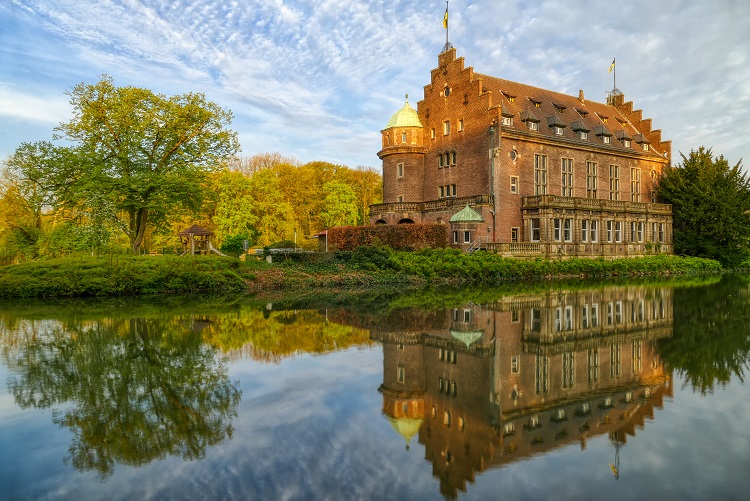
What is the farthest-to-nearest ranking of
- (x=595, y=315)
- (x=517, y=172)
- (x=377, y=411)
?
(x=517, y=172), (x=595, y=315), (x=377, y=411)

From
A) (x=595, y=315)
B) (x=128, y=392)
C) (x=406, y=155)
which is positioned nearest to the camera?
(x=128, y=392)

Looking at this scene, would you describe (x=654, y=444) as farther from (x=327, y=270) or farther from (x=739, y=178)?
(x=739, y=178)

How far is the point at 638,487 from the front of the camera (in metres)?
4.74

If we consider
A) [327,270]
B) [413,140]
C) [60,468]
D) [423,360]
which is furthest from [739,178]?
[60,468]

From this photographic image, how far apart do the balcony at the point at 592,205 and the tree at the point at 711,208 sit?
6.94 ft

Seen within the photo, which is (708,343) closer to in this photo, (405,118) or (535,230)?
(535,230)

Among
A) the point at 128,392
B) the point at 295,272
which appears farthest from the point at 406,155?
the point at 128,392

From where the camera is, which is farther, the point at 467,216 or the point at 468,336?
the point at 467,216

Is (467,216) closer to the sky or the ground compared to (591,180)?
closer to the ground

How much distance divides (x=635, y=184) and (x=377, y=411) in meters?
48.8

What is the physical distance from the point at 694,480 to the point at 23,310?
20.6 m

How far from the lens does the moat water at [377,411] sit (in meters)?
4.93

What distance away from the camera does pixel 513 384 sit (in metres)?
7.99

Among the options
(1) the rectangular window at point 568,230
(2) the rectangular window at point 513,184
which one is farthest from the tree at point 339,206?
(1) the rectangular window at point 568,230
